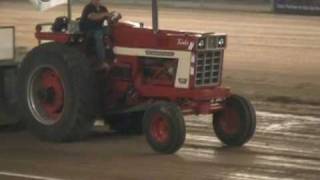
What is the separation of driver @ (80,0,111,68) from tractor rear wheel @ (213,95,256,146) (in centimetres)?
141

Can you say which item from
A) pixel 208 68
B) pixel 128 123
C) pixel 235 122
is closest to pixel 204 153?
pixel 235 122

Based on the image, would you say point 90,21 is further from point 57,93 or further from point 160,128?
point 160,128

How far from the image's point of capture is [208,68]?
10.2 metres

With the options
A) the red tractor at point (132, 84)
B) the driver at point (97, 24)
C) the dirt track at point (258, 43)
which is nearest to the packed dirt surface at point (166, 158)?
the red tractor at point (132, 84)

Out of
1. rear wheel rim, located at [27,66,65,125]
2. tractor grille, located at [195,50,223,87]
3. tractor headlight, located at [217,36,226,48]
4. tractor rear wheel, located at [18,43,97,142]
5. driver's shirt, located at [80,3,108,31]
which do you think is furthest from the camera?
rear wheel rim, located at [27,66,65,125]

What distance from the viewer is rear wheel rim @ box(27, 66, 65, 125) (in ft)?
34.9

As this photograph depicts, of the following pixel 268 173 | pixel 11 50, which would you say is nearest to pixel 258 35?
pixel 11 50

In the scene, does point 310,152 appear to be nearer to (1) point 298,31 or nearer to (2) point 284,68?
(2) point 284,68

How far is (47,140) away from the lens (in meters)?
10.6

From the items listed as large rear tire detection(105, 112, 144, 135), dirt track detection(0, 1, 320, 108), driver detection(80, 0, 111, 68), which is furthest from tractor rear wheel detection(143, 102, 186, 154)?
dirt track detection(0, 1, 320, 108)

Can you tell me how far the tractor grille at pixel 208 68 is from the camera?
1004cm

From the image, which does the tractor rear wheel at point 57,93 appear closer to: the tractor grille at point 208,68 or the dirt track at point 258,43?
the tractor grille at point 208,68

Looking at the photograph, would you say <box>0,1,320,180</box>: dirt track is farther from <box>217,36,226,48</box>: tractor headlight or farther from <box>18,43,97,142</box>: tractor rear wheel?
<box>217,36,226,48</box>: tractor headlight

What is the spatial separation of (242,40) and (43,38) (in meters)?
15.5
